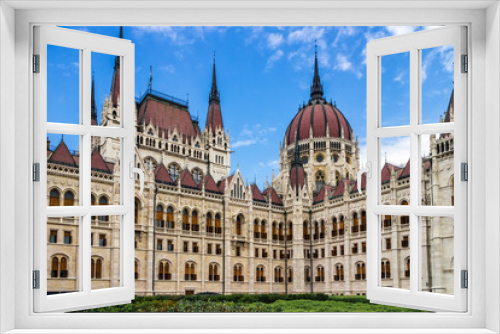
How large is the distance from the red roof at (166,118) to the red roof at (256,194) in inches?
113

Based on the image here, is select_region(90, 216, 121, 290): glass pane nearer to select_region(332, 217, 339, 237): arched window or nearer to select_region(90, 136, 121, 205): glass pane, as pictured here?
select_region(90, 136, 121, 205): glass pane

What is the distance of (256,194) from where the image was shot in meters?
→ 15.9

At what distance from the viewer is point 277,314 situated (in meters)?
1.65

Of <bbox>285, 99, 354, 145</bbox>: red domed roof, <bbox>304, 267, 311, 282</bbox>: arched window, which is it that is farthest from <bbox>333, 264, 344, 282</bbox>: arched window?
<bbox>285, 99, 354, 145</bbox>: red domed roof

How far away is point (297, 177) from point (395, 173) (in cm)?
Answer: 369

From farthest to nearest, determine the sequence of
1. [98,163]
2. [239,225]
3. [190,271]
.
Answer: [239,225]
[190,271]
[98,163]

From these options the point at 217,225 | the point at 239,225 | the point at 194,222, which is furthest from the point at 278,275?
the point at 194,222

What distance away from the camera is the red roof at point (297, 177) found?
15914 mm

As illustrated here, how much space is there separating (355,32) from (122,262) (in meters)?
16.4

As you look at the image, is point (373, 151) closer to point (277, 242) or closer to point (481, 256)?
point (481, 256)

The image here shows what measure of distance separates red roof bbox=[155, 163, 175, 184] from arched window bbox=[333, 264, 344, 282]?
6.73m

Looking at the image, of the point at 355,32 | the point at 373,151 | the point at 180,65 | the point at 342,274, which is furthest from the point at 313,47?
the point at 373,151

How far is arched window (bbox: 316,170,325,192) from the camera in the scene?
15955 millimetres
